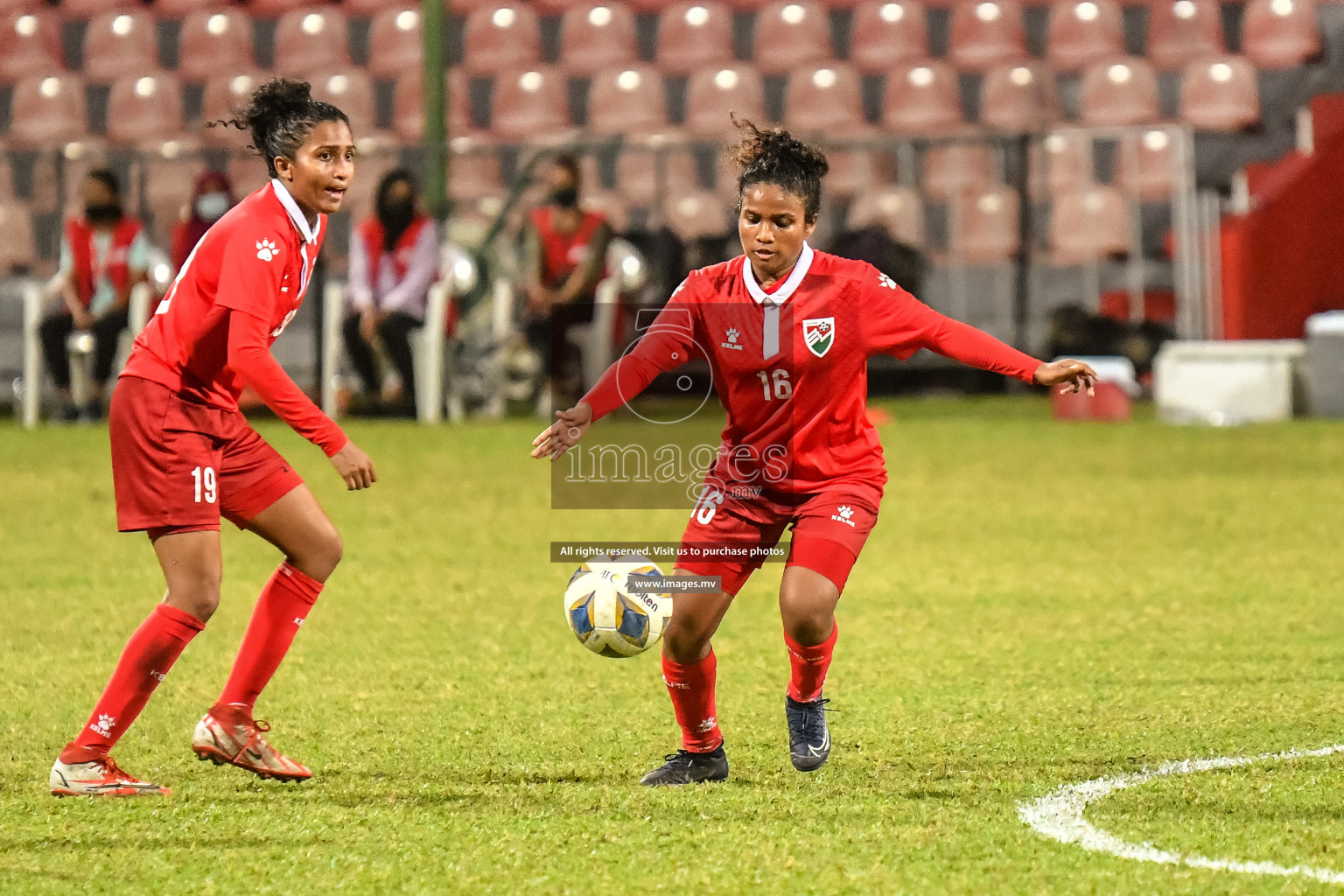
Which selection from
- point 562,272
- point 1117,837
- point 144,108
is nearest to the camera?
point 1117,837

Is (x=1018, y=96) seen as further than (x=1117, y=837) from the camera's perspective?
Yes

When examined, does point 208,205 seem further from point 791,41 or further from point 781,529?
point 781,529

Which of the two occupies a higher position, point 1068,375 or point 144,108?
point 144,108

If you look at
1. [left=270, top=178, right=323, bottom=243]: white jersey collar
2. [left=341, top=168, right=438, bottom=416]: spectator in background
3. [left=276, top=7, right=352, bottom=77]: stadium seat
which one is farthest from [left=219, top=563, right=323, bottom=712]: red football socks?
[left=276, top=7, right=352, bottom=77]: stadium seat

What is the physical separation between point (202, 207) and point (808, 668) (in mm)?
10411

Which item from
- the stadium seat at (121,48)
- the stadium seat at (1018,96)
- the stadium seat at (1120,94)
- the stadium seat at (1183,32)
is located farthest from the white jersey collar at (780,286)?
the stadium seat at (121,48)

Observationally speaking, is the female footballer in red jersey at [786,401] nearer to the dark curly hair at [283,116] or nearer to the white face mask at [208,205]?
the dark curly hair at [283,116]

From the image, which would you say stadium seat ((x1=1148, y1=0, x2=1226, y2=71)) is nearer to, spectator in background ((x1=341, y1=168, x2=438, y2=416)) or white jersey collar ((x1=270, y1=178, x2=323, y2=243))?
spectator in background ((x1=341, y1=168, x2=438, y2=416))

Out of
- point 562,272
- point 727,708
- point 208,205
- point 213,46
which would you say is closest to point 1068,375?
point 727,708

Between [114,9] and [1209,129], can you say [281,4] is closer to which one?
[114,9]

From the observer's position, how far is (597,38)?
58.0 ft

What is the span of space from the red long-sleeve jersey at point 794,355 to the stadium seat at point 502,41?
13.8 metres

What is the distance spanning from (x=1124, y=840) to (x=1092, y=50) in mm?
14374

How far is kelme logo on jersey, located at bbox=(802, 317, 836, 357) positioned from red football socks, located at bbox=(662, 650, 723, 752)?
75cm
